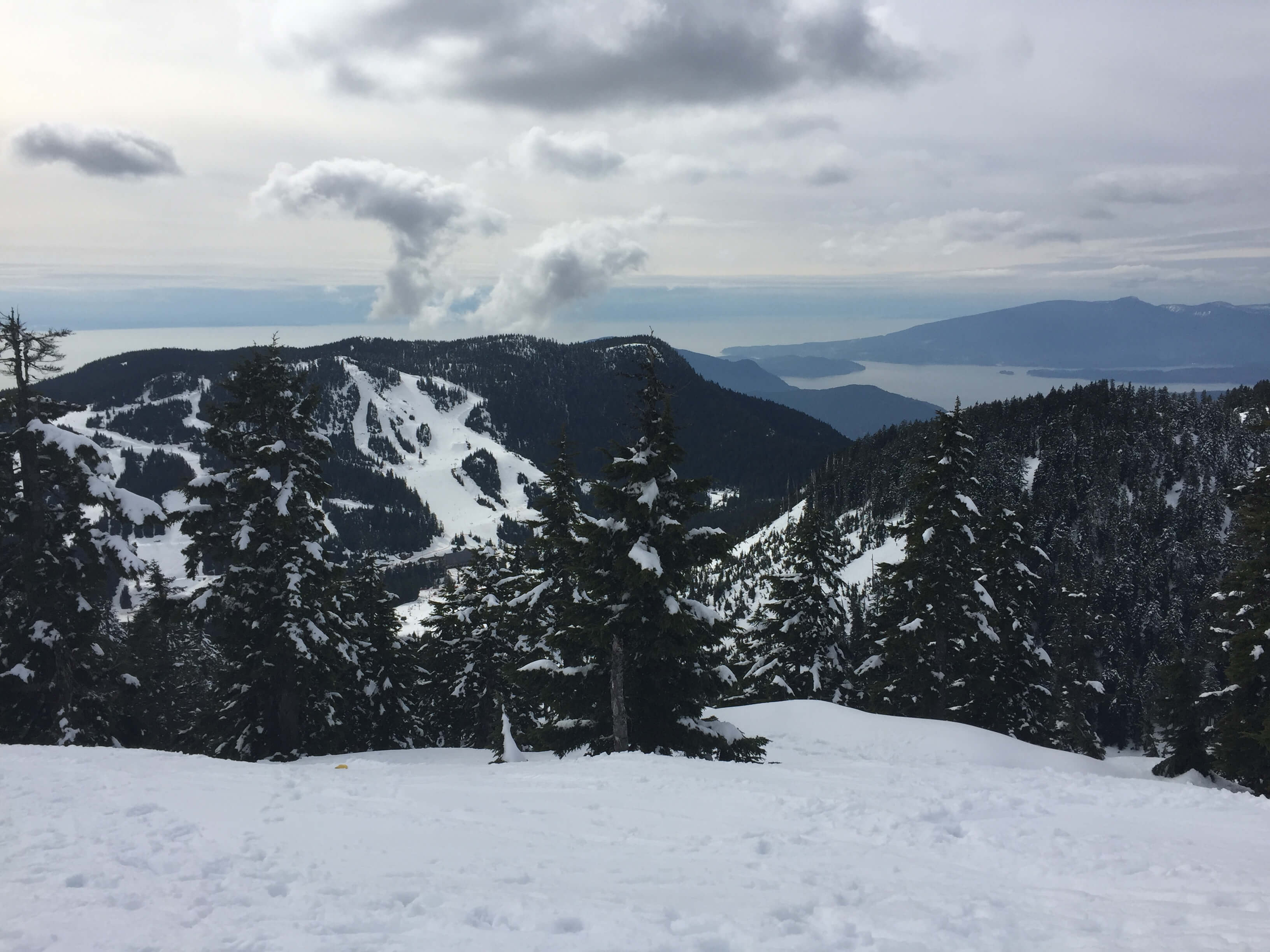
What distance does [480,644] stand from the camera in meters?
31.3

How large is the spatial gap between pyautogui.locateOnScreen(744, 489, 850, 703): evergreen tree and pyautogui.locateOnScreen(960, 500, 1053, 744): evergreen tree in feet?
21.7

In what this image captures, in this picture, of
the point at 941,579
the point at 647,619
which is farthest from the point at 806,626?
the point at 647,619

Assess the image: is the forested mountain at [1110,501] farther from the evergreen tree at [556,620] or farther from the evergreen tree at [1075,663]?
the evergreen tree at [556,620]

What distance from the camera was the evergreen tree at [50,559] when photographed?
58.5ft

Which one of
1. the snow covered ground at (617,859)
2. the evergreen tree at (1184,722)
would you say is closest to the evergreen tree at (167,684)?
the snow covered ground at (617,859)

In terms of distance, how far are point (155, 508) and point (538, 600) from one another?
1203cm

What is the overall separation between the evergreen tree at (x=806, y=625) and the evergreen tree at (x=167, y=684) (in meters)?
24.9

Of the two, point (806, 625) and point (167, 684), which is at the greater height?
point (806, 625)

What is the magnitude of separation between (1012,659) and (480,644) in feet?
81.6

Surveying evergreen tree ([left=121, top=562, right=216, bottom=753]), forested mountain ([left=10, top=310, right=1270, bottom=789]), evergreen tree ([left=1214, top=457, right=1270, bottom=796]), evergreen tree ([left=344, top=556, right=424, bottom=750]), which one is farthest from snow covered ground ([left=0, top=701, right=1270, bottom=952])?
evergreen tree ([left=344, top=556, right=424, bottom=750])

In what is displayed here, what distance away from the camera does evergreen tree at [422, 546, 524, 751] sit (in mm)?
30750

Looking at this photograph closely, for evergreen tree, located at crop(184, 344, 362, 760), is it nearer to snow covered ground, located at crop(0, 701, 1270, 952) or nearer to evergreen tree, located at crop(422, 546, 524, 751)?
snow covered ground, located at crop(0, 701, 1270, 952)

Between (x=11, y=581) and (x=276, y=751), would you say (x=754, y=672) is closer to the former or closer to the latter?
(x=276, y=751)

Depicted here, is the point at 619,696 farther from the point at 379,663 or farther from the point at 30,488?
the point at 379,663
